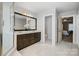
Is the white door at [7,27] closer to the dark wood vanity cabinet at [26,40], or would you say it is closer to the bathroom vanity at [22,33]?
the bathroom vanity at [22,33]

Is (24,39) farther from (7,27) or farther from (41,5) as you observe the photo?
(41,5)

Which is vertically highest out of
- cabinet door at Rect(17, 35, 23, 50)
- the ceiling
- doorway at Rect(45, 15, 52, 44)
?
the ceiling

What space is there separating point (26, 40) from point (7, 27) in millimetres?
824

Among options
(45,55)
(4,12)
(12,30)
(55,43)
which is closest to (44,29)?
(55,43)

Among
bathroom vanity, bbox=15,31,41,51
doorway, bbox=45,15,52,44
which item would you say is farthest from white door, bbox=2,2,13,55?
doorway, bbox=45,15,52,44

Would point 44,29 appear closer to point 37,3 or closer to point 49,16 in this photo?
point 49,16

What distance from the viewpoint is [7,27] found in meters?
1.61

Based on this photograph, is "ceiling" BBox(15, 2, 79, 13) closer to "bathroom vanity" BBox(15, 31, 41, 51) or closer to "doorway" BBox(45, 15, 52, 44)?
"doorway" BBox(45, 15, 52, 44)

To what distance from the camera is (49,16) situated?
→ 195 centimetres

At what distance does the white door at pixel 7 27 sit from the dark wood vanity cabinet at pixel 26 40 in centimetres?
35

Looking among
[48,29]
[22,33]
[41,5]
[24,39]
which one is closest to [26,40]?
[24,39]

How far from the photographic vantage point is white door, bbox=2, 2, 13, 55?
1540 millimetres

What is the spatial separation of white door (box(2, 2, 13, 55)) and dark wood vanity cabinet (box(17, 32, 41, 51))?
347 mm

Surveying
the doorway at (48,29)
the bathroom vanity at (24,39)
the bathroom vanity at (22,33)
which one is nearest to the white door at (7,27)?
the bathroom vanity at (22,33)
